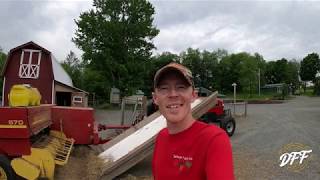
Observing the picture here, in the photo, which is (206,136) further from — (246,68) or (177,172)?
(246,68)

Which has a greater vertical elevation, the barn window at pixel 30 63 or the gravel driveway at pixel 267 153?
the barn window at pixel 30 63

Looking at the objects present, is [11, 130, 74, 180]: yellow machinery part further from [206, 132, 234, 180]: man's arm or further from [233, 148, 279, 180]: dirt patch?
[206, 132, 234, 180]: man's arm

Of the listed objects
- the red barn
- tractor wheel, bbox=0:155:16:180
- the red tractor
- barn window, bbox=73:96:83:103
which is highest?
the red barn

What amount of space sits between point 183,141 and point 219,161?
259 millimetres

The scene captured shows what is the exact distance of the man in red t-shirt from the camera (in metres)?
2.00

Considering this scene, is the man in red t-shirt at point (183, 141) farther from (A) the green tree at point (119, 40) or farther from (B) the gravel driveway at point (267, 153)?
(A) the green tree at point (119, 40)

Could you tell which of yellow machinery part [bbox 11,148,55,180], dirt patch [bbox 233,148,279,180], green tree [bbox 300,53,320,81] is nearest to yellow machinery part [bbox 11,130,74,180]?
yellow machinery part [bbox 11,148,55,180]

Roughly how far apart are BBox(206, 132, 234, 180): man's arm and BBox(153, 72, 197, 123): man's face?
0.25m

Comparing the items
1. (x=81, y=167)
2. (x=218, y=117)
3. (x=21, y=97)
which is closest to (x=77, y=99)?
(x=218, y=117)

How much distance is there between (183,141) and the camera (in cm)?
218

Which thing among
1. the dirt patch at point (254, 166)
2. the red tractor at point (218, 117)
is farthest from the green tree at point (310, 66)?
the dirt patch at point (254, 166)

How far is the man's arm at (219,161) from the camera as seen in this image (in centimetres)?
196

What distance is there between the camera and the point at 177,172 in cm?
215

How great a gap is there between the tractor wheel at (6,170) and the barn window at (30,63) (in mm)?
21282
